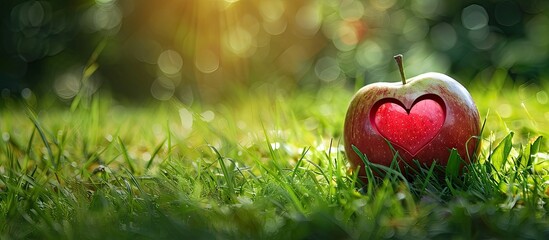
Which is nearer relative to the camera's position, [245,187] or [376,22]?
[245,187]

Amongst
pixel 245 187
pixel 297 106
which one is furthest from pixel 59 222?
pixel 297 106

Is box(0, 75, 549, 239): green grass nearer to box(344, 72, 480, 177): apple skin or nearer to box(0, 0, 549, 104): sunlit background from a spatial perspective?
box(344, 72, 480, 177): apple skin

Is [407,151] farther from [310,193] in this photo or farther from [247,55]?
[247,55]

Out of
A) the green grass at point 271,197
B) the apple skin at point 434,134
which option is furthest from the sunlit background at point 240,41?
the apple skin at point 434,134

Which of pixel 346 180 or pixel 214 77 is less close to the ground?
pixel 346 180

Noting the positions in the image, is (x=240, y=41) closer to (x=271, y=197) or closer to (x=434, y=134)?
(x=434, y=134)

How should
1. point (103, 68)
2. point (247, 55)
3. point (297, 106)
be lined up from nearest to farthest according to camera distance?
point (297, 106) → point (247, 55) → point (103, 68)

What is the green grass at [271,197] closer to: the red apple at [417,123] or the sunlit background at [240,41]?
the red apple at [417,123]
